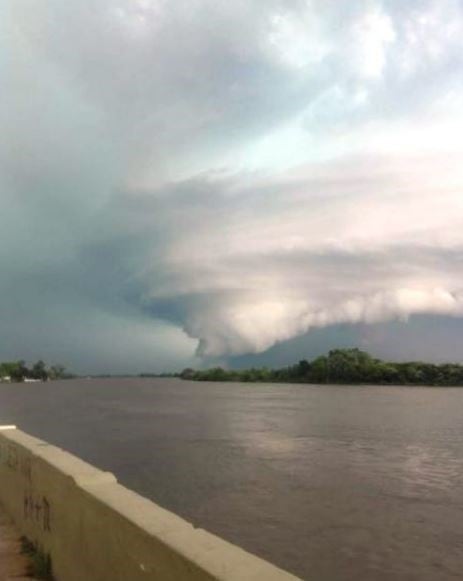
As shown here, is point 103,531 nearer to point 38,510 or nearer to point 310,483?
point 38,510

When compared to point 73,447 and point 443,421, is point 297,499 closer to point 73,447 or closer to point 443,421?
point 73,447

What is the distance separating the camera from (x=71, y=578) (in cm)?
477

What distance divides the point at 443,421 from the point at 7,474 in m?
48.7

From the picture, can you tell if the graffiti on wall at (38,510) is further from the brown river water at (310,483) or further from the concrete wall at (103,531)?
the brown river water at (310,483)

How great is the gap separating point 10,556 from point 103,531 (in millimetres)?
2208

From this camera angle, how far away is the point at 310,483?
24.1 meters

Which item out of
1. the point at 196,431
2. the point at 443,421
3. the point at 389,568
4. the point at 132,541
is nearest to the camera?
the point at 132,541

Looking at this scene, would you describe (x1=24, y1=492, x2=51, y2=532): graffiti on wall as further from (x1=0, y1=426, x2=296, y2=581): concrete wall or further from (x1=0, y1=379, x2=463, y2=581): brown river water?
(x1=0, y1=379, x2=463, y2=581): brown river water

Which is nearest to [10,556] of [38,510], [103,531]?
[38,510]

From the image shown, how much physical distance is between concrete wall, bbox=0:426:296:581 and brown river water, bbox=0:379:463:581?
9.14 metres

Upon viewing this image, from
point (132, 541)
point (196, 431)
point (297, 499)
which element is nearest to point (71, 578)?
point (132, 541)

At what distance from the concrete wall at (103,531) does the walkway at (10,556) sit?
136 millimetres

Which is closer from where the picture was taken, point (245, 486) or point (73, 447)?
point (245, 486)

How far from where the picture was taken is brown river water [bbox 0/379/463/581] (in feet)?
50.8
